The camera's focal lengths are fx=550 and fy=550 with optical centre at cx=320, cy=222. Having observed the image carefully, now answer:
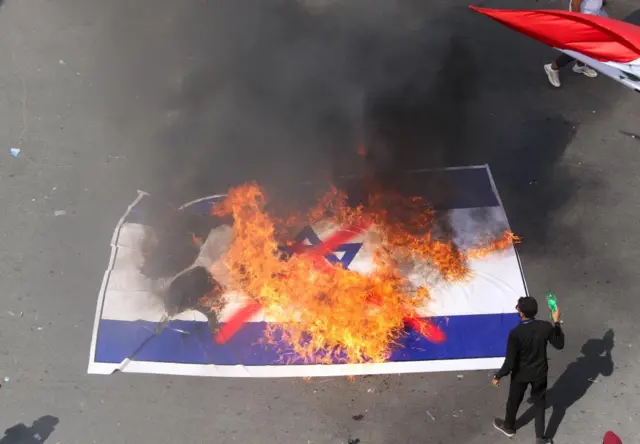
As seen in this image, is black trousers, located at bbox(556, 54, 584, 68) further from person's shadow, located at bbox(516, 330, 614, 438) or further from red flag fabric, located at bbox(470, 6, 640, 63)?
person's shadow, located at bbox(516, 330, 614, 438)

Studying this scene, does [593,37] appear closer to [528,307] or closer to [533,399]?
[528,307]

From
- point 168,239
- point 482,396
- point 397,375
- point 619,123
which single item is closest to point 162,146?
point 168,239

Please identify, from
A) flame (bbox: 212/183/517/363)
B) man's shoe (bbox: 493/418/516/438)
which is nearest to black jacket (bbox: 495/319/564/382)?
man's shoe (bbox: 493/418/516/438)

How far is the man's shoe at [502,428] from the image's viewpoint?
523 centimetres

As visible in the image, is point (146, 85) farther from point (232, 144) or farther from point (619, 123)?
point (619, 123)

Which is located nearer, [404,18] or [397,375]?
[397,375]

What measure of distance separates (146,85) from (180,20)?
1.69m

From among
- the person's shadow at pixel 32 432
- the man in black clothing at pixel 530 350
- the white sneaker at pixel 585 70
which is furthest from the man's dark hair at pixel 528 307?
the white sneaker at pixel 585 70

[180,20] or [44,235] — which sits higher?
[180,20]

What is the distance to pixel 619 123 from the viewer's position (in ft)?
25.2

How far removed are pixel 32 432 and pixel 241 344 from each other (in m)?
2.25

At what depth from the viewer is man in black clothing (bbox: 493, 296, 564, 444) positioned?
4469 millimetres

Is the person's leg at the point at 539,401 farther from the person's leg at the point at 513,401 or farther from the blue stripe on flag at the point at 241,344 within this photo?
the blue stripe on flag at the point at 241,344

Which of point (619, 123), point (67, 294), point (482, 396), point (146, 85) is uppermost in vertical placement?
point (146, 85)
